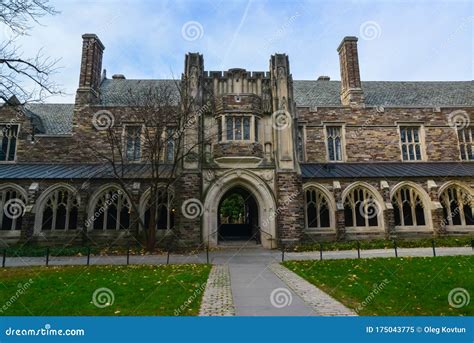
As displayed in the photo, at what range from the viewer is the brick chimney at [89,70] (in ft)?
73.5

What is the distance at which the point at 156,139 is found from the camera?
15898mm

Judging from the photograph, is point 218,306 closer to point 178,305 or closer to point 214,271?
point 178,305

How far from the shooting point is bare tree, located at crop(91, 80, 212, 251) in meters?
15.6

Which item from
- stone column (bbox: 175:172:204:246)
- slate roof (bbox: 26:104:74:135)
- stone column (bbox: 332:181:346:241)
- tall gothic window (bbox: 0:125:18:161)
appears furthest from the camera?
slate roof (bbox: 26:104:74:135)

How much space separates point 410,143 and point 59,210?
2465cm

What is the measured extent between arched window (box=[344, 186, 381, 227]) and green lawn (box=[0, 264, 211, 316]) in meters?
12.0

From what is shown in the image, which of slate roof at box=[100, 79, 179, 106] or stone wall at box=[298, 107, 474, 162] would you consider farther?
slate roof at box=[100, 79, 179, 106]

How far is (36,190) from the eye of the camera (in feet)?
57.0

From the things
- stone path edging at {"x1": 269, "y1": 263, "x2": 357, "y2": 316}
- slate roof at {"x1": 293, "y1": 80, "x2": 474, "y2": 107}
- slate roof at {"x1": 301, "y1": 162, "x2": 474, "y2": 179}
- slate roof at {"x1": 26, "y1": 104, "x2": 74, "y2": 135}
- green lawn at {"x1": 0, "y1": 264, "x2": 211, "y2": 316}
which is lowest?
stone path edging at {"x1": 269, "y1": 263, "x2": 357, "y2": 316}

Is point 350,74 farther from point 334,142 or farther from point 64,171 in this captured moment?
point 64,171

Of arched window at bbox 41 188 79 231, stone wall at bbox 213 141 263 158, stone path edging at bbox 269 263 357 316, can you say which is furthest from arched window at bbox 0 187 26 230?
stone path edging at bbox 269 263 357 316

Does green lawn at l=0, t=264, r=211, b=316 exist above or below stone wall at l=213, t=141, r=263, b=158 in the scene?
below

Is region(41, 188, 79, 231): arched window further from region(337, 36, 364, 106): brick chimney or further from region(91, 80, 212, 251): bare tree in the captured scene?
region(337, 36, 364, 106): brick chimney

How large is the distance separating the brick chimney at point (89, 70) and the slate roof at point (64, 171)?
5335 millimetres
